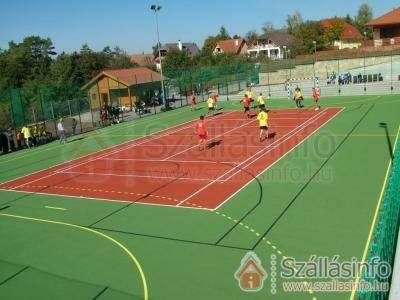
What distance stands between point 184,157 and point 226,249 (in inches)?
418

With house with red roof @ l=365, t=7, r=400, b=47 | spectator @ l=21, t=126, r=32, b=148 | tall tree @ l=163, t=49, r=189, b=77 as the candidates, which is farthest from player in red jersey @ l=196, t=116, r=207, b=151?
tall tree @ l=163, t=49, r=189, b=77

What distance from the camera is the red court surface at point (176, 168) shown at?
16.0 metres

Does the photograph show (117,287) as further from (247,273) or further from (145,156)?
(145,156)

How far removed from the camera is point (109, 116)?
37.8 m

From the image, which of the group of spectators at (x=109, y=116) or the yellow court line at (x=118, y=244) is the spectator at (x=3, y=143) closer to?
the group of spectators at (x=109, y=116)

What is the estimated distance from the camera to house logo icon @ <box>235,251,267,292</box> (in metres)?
9.24

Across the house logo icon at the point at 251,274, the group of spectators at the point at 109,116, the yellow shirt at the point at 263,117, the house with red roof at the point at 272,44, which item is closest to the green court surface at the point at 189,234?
the house logo icon at the point at 251,274

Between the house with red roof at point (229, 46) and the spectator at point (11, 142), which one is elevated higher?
the house with red roof at point (229, 46)

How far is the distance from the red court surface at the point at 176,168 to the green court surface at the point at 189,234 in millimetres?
802

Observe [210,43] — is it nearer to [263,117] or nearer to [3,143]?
[3,143]

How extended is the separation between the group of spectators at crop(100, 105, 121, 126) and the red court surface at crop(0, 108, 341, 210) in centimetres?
1002

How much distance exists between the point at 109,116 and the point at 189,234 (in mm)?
27197

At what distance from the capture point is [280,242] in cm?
1105

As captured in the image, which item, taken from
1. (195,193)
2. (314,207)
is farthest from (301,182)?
(195,193)
